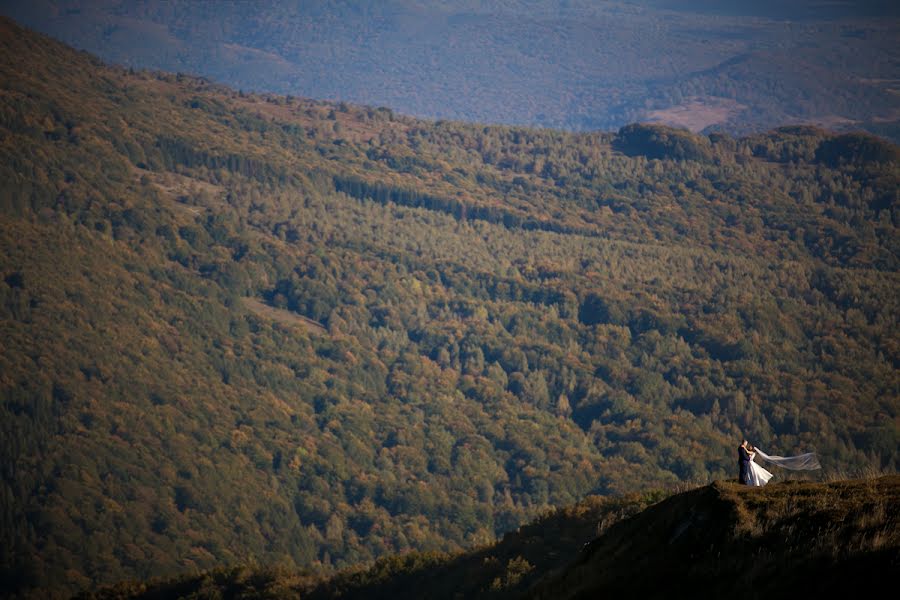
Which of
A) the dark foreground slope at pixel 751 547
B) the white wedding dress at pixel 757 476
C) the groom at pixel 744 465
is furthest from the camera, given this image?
the groom at pixel 744 465

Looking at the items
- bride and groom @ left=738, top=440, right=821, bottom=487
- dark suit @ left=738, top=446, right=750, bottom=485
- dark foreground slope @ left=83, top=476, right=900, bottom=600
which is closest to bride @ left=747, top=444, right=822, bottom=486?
bride and groom @ left=738, top=440, right=821, bottom=487

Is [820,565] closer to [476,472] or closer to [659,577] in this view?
[659,577]

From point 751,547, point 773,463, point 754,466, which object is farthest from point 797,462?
point 751,547

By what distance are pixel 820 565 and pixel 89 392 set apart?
7160 inches

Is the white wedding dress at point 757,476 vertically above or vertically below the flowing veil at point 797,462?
below

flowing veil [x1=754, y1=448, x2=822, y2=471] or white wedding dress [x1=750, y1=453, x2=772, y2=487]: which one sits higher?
flowing veil [x1=754, y1=448, x2=822, y2=471]

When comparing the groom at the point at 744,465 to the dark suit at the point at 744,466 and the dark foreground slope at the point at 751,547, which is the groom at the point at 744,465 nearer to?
the dark suit at the point at 744,466

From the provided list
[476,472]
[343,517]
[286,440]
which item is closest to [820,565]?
[343,517]

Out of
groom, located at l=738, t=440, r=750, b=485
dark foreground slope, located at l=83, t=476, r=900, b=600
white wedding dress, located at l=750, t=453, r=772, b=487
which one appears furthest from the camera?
groom, located at l=738, t=440, r=750, b=485

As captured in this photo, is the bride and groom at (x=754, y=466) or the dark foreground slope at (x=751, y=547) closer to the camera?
the dark foreground slope at (x=751, y=547)

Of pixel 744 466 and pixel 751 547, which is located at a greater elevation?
pixel 751 547

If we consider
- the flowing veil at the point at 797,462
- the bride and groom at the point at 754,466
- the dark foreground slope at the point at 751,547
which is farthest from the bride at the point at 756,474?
the dark foreground slope at the point at 751,547

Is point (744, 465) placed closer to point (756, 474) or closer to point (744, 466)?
point (744, 466)

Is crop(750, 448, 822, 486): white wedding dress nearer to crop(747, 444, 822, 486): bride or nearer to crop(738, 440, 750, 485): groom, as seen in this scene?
crop(747, 444, 822, 486): bride
